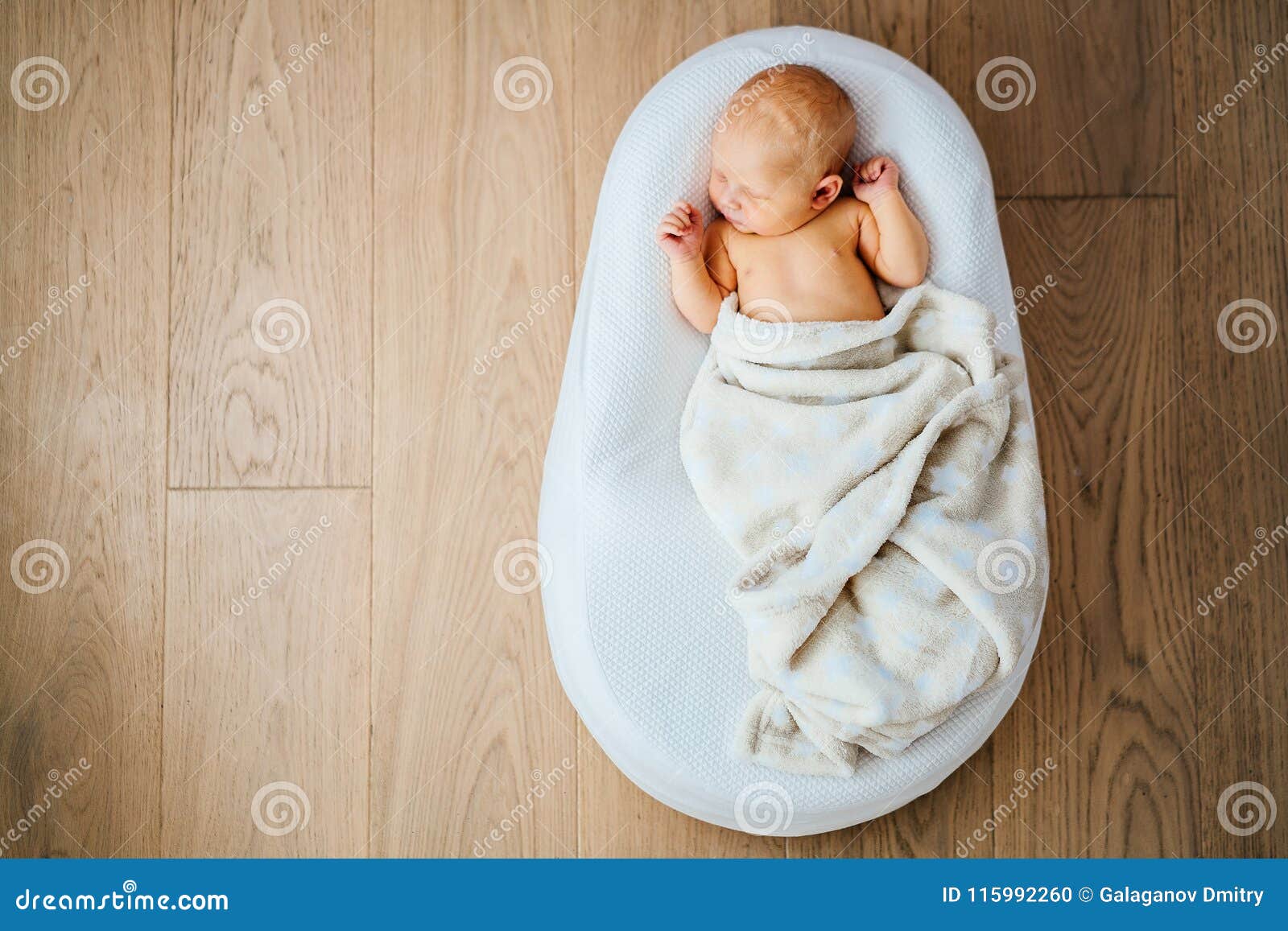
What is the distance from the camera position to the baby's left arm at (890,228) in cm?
118

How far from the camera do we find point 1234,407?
55.7 inches

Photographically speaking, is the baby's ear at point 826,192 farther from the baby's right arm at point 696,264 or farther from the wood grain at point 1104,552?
the wood grain at point 1104,552

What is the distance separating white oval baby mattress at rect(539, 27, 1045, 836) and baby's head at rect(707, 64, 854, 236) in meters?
0.04

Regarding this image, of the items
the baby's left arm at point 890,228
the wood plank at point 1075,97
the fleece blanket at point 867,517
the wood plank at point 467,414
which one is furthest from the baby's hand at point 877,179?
the wood plank at point 467,414

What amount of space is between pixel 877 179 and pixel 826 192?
64 mm

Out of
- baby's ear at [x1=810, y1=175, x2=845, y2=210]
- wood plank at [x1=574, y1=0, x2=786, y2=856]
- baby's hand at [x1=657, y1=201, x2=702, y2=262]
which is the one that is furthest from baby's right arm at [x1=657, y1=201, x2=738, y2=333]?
wood plank at [x1=574, y1=0, x2=786, y2=856]

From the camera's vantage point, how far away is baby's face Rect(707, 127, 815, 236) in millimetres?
1152

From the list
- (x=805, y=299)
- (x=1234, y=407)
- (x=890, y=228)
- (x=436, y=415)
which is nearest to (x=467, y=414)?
(x=436, y=415)

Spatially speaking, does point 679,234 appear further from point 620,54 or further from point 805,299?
point 620,54

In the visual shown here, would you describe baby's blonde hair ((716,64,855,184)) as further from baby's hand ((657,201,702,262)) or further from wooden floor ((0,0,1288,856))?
wooden floor ((0,0,1288,856))

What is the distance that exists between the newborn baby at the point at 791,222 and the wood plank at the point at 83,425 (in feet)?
2.64

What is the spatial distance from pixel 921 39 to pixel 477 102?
671 mm

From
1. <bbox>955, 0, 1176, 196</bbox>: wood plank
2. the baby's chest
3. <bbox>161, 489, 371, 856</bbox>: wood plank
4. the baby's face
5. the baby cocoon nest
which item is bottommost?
<bbox>161, 489, 371, 856</bbox>: wood plank

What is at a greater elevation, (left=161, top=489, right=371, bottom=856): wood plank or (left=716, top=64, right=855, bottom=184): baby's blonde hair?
(left=716, top=64, right=855, bottom=184): baby's blonde hair
